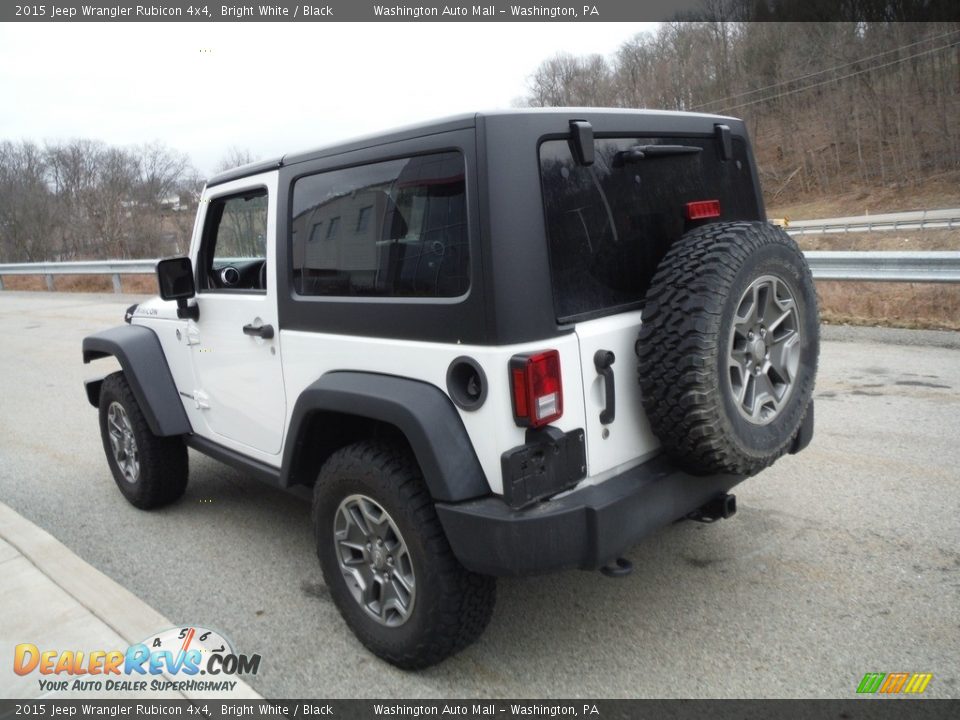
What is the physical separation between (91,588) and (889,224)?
34.8 metres

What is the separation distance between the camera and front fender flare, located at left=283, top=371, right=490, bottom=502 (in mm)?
2467

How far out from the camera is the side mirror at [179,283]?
3.85 metres

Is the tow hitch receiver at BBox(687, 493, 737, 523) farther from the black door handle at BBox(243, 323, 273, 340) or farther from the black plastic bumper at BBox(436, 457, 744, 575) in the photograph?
the black door handle at BBox(243, 323, 273, 340)

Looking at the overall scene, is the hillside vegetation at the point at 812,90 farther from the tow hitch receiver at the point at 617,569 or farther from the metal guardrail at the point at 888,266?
the tow hitch receiver at the point at 617,569

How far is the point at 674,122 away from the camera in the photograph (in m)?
3.06

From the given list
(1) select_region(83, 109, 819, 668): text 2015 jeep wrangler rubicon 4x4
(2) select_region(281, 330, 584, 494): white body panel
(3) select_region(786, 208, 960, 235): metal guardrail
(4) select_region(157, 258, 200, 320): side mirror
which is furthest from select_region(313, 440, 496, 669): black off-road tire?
(3) select_region(786, 208, 960, 235): metal guardrail

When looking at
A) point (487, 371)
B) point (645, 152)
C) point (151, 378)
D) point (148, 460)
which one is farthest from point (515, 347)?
point (148, 460)

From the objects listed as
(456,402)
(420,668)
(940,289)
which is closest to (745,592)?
(420,668)

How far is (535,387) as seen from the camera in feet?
7.80

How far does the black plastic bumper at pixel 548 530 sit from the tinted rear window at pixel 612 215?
647 millimetres

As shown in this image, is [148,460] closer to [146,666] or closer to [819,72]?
[146,666]

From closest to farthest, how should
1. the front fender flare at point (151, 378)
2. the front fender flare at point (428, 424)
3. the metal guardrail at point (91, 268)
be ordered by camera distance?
the front fender flare at point (428, 424), the front fender flare at point (151, 378), the metal guardrail at point (91, 268)

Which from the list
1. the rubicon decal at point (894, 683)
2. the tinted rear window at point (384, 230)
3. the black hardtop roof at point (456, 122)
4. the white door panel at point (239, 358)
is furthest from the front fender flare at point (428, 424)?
the rubicon decal at point (894, 683)

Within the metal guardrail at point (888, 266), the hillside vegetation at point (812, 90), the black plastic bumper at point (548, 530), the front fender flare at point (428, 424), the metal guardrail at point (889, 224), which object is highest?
the hillside vegetation at point (812, 90)
